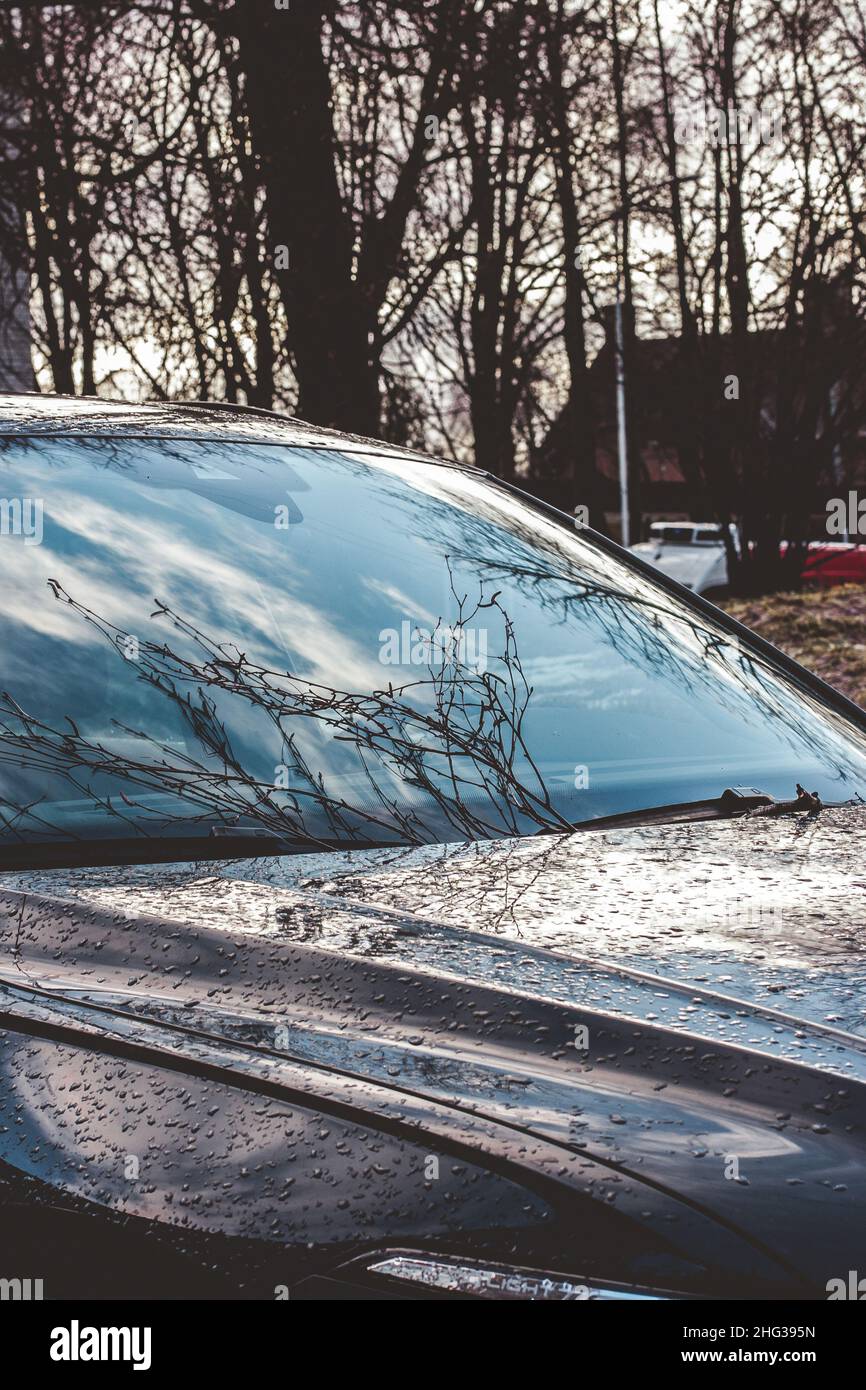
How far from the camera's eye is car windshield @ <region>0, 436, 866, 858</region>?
204 cm

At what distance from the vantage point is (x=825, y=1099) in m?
1.24

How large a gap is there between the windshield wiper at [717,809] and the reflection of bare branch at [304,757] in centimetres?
8

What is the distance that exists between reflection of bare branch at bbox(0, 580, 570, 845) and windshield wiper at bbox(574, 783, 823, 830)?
3.1 inches

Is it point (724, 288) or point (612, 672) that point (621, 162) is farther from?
point (612, 672)

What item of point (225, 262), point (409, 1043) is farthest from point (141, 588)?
point (225, 262)

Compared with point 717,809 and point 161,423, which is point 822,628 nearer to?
point 161,423

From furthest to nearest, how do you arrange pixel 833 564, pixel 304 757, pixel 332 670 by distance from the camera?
1. pixel 833 564
2. pixel 332 670
3. pixel 304 757

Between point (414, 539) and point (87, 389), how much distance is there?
41.6 ft

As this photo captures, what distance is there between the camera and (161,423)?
2719 millimetres

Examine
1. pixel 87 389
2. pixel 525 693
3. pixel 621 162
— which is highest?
pixel 621 162

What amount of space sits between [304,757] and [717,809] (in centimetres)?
55

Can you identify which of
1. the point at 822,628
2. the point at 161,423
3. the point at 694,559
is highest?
the point at 161,423

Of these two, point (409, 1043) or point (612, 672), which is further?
point (612, 672)

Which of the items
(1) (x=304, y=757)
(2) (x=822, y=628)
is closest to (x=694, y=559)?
(2) (x=822, y=628)
